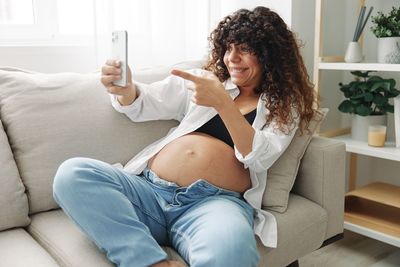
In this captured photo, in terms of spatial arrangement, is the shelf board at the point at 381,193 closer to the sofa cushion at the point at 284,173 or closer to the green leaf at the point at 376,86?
the green leaf at the point at 376,86

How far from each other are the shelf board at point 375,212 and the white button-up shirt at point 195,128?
64 centimetres

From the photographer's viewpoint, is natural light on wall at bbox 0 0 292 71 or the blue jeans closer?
the blue jeans

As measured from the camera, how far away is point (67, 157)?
1.32 metres

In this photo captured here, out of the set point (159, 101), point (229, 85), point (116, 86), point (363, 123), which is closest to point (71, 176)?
point (116, 86)

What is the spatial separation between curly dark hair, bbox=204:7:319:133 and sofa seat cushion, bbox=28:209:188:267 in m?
0.56

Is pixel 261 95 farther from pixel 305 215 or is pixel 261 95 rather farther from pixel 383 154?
pixel 383 154

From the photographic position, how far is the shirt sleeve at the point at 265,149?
3.92ft

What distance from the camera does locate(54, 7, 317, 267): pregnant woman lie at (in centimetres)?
102

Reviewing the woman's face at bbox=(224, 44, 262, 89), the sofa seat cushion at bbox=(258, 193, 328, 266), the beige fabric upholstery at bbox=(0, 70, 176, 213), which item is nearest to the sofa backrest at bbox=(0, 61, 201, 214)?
the beige fabric upholstery at bbox=(0, 70, 176, 213)

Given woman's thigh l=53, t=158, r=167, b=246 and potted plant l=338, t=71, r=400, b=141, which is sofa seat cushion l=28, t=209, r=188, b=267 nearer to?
woman's thigh l=53, t=158, r=167, b=246

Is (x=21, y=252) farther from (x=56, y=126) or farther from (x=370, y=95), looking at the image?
(x=370, y=95)

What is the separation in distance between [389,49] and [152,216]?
1.12m

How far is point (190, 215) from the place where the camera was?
3.70 feet

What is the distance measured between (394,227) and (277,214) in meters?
0.68
